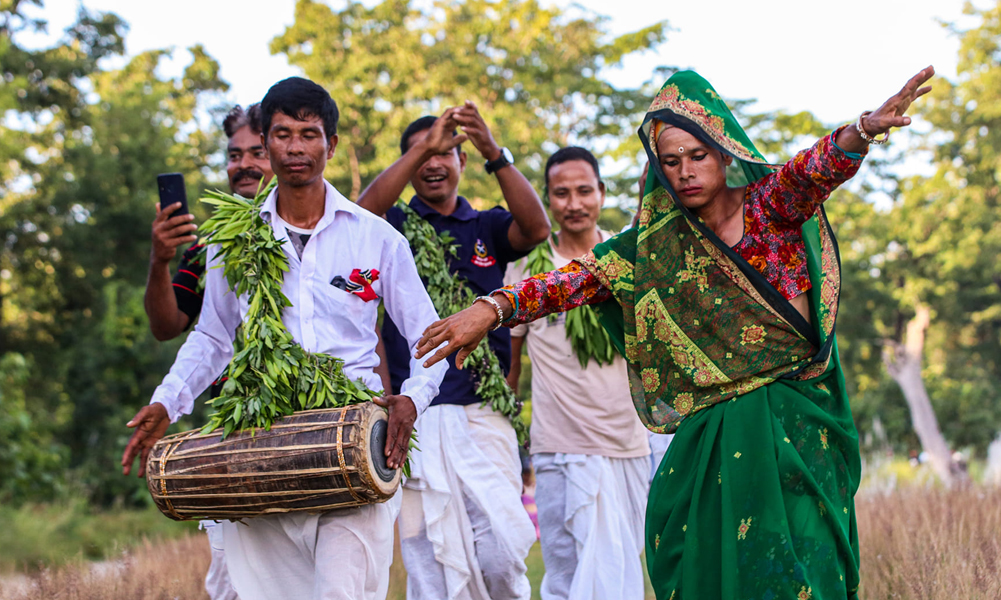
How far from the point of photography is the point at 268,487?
3.68 meters

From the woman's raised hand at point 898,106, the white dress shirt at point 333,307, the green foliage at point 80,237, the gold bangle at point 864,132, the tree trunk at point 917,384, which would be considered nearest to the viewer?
the woman's raised hand at point 898,106

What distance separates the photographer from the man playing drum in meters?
3.91

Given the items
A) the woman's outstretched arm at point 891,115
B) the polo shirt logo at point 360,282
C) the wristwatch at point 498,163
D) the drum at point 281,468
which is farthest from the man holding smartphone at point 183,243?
the woman's outstretched arm at point 891,115

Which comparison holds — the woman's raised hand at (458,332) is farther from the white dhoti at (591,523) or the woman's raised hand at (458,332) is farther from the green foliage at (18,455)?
the green foliage at (18,455)

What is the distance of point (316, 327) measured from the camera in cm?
409

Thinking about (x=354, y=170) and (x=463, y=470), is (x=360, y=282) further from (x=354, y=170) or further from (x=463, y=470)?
(x=354, y=170)

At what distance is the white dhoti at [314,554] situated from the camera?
12.7 ft

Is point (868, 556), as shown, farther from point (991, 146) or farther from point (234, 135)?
point (991, 146)

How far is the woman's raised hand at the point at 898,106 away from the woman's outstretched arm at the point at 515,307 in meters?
1.37

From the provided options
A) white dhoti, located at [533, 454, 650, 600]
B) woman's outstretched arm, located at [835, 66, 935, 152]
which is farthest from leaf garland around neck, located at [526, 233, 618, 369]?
woman's outstretched arm, located at [835, 66, 935, 152]

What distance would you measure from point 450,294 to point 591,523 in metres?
1.83

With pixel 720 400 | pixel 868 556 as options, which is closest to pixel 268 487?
pixel 720 400

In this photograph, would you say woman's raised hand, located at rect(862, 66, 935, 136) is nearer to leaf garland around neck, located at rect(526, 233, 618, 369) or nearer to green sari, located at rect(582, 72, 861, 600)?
green sari, located at rect(582, 72, 861, 600)

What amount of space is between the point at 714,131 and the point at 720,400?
1119 millimetres
